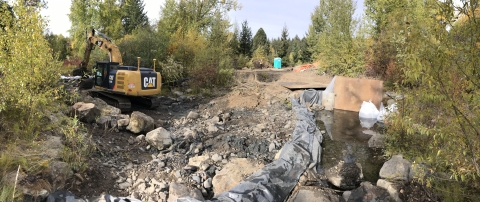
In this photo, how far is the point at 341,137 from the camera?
332 inches

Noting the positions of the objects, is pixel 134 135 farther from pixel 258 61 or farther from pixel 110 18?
pixel 258 61

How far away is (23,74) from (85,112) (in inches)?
104

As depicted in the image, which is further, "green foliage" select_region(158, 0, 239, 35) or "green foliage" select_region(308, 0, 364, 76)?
"green foliage" select_region(158, 0, 239, 35)

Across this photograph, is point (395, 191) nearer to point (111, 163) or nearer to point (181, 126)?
point (111, 163)

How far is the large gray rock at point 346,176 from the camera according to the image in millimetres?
5305

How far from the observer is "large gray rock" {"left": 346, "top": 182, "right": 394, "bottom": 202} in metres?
4.52

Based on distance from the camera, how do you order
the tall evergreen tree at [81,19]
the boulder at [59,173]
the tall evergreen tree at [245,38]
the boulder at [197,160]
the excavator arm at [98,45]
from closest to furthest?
the boulder at [59,173] → the boulder at [197,160] → the excavator arm at [98,45] → the tall evergreen tree at [81,19] → the tall evergreen tree at [245,38]

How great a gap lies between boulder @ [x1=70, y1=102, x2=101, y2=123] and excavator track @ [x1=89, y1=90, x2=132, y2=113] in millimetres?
2513

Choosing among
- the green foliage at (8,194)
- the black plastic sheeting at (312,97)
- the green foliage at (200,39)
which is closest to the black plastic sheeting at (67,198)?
the green foliage at (8,194)

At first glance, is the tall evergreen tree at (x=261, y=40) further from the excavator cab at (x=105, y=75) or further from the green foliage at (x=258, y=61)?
the excavator cab at (x=105, y=75)

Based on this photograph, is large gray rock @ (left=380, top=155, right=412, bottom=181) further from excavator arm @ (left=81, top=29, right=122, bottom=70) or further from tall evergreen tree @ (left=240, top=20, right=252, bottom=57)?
tall evergreen tree @ (left=240, top=20, right=252, bottom=57)

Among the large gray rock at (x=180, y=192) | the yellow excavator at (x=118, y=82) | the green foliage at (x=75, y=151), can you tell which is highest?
the yellow excavator at (x=118, y=82)

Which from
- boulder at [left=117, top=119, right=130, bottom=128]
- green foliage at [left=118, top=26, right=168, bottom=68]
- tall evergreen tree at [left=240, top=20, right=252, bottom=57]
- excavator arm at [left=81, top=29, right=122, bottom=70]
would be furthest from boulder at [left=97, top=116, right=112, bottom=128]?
tall evergreen tree at [left=240, top=20, right=252, bottom=57]

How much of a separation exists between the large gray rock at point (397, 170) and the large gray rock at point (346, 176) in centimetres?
40
